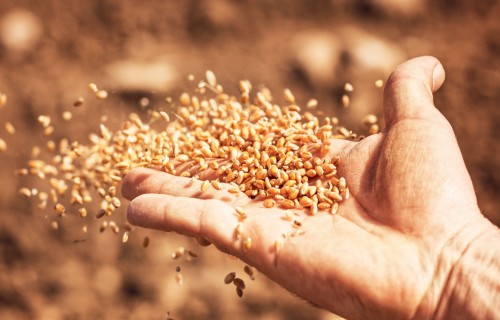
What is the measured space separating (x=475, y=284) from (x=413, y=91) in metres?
0.43

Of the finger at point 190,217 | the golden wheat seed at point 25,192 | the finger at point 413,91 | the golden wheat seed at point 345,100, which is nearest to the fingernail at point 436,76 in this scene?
the finger at point 413,91

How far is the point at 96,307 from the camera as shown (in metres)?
1.55

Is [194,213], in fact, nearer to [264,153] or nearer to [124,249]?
[264,153]

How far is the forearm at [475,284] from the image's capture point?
3.09ft

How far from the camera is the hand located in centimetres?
99

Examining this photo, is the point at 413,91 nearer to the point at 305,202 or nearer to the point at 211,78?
the point at 305,202

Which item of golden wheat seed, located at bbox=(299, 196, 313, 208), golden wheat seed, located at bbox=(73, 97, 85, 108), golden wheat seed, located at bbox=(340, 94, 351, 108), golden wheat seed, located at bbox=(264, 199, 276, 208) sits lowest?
golden wheat seed, located at bbox=(264, 199, 276, 208)

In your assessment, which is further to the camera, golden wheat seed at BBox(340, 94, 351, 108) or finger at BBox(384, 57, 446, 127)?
golden wheat seed at BBox(340, 94, 351, 108)

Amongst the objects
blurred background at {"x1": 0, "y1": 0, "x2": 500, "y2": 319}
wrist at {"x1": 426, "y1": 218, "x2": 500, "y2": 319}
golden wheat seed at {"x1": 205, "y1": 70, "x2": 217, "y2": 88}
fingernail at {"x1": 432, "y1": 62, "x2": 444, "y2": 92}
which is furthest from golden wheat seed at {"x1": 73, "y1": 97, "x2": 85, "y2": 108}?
wrist at {"x1": 426, "y1": 218, "x2": 500, "y2": 319}

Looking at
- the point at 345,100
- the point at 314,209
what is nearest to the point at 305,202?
the point at 314,209

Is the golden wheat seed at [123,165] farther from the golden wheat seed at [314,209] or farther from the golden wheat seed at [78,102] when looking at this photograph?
the golden wheat seed at [314,209]

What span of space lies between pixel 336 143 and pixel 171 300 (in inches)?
27.7

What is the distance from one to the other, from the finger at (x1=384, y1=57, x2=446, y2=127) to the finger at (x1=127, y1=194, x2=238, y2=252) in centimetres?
43

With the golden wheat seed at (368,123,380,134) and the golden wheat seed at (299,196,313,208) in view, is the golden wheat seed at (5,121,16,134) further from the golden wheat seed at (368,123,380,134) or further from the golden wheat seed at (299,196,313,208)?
the golden wheat seed at (368,123,380,134)
